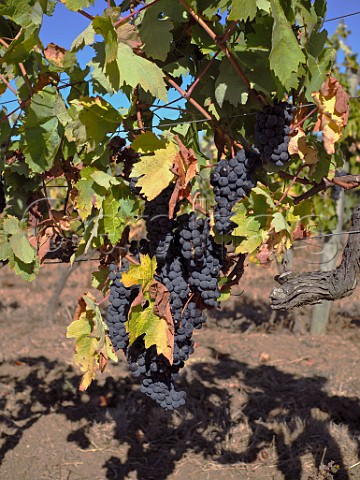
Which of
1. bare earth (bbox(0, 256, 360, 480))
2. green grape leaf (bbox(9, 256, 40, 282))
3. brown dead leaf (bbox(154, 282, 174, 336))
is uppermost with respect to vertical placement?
green grape leaf (bbox(9, 256, 40, 282))

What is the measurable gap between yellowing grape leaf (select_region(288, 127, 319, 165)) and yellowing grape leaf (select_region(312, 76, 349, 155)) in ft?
0.19

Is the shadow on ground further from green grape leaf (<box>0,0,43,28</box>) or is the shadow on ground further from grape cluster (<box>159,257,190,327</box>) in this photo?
green grape leaf (<box>0,0,43,28</box>)

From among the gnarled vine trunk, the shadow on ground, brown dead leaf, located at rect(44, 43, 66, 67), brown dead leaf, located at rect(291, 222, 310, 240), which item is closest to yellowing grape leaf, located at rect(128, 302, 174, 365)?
the gnarled vine trunk

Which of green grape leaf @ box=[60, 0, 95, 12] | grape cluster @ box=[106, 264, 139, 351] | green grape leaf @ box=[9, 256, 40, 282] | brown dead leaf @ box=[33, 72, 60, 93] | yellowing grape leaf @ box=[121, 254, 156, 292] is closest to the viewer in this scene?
green grape leaf @ box=[60, 0, 95, 12]

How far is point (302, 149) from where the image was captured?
167cm

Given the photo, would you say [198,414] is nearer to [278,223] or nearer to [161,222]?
[161,222]

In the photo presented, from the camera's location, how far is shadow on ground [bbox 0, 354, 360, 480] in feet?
12.3

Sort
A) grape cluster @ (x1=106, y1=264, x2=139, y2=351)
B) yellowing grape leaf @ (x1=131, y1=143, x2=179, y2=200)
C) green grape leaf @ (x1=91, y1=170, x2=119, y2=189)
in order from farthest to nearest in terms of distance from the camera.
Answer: grape cluster @ (x1=106, y1=264, x2=139, y2=351)
green grape leaf @ (x1=91, y1=170, x2=119, y2=189)
yellowing grape leaf @ (x1=131, y1=143, x2=179, y2=200)

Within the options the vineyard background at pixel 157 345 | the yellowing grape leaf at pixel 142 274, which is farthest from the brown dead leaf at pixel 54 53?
the yellowing grape leaf at pixel 142 274

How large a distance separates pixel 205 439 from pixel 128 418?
72cm

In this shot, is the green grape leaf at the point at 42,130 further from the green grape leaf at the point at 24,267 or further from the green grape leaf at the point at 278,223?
the green grape leaf at the point at 278,223

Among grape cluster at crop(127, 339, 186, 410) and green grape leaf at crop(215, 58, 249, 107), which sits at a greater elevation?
green grape leaf at crop(215, 58, 249, 107)

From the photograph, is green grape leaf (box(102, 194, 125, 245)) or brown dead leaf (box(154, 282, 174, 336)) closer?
brown dead leaf (box(154, 282, 174, 336))

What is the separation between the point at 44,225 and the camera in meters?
2.36
